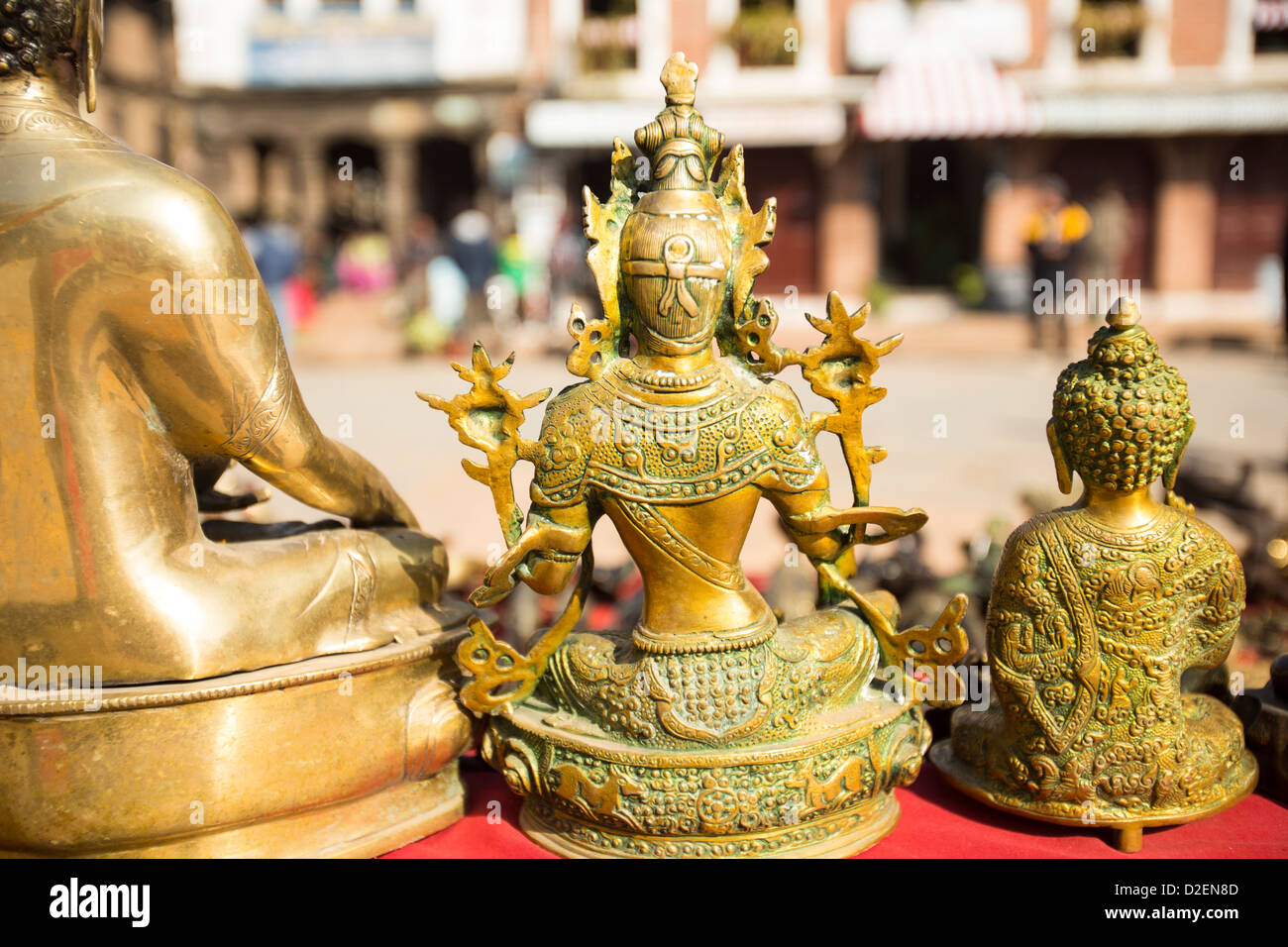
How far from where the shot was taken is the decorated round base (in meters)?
2.05

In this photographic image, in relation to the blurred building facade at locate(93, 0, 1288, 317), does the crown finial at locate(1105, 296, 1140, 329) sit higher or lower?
lower

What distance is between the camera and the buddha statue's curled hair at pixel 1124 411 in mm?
2020

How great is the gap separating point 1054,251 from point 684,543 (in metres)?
10.9

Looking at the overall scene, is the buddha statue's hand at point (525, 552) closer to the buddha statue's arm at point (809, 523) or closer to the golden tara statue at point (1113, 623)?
the buddha statue's arm at point (809, 523)

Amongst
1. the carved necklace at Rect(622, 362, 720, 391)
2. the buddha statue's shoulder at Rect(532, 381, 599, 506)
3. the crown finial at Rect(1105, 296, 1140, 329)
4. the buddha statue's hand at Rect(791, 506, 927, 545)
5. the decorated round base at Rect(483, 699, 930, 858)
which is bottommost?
the decorated round base at Rect(483, 699, 930, 858)

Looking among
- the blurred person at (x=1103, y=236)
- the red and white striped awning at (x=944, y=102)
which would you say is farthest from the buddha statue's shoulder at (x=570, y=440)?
the red and white striped awning at (x=944, y=102)

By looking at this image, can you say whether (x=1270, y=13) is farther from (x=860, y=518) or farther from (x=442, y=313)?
(x=860, y=518)

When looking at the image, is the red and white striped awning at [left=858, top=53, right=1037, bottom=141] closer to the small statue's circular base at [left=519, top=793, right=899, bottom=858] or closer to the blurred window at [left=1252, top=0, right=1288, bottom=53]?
the blurred window at [left=1252, top=0, right=1288, bottom=53]

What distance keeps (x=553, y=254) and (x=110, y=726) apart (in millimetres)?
11973

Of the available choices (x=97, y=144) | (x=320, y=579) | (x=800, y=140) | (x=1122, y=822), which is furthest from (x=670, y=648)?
(x=800, y=140)

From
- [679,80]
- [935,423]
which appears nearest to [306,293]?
[935,423]

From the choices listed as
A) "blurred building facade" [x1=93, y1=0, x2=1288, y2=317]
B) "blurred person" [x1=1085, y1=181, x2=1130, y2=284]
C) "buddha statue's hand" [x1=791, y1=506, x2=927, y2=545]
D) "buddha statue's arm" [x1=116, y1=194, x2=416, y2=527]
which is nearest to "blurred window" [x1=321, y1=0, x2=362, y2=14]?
"blurred building facade" [x1=93, y1=0, x2=1288, y2=317]

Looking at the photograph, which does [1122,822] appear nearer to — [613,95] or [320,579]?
[320,579]

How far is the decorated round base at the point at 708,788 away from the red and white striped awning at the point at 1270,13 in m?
15.6
